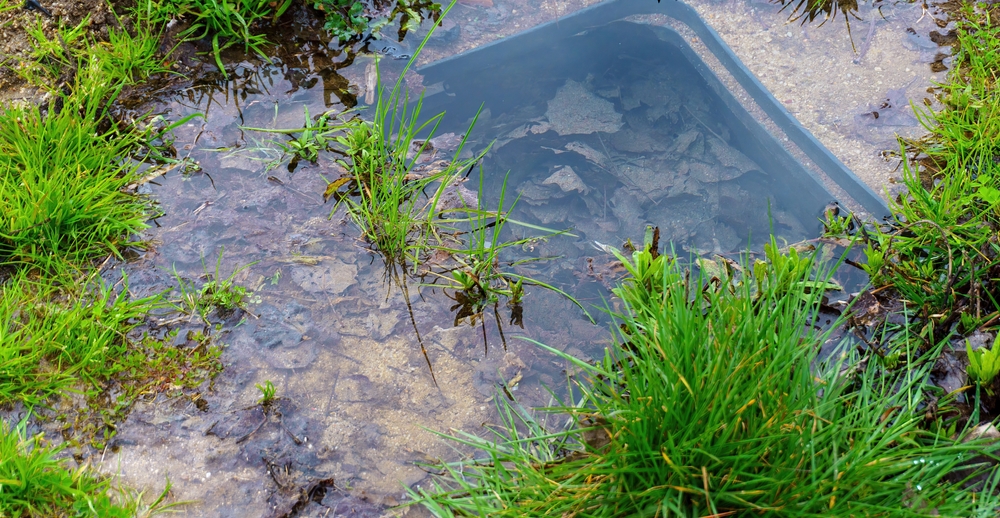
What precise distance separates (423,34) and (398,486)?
8.40ft

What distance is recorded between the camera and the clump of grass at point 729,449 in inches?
60.7

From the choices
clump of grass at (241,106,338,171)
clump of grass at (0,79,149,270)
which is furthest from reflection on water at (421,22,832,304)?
clump of grass at (0,79,149,270)

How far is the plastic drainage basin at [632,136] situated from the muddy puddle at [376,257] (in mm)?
12

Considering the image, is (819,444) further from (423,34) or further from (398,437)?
(423,34)

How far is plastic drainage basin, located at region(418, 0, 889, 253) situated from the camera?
2.80m

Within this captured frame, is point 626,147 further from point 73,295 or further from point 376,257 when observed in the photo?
point 73,295

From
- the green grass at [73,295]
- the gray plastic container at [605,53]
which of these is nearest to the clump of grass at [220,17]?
the green grass at [73,295]

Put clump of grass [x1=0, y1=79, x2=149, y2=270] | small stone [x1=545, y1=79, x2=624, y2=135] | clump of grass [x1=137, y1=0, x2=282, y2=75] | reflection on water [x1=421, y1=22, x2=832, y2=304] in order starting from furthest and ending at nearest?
small stone [x1=545, y1=79, x2=624, y2=135], clump of grass [x1=137, y1=0, x2=282, y2=75], reflection on water [x1=421, y1=22, x2=832, y2=304], clump of grass [x1=0, y1=79, x2=149, y2=270]

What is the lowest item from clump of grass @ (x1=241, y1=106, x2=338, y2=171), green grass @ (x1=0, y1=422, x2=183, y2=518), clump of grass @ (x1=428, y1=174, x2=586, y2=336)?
green grass @ (x1=0, y1=422, x2=183, y2=518)

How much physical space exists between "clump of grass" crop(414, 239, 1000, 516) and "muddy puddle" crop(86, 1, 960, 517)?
0.35 m

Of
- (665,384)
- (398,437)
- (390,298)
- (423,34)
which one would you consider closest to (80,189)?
(390,298)

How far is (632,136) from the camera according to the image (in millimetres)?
3146

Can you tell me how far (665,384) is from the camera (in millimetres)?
1729

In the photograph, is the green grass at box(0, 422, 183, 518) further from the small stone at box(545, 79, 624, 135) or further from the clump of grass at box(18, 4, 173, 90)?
the small stone at box(545, 79, 624, 135)
